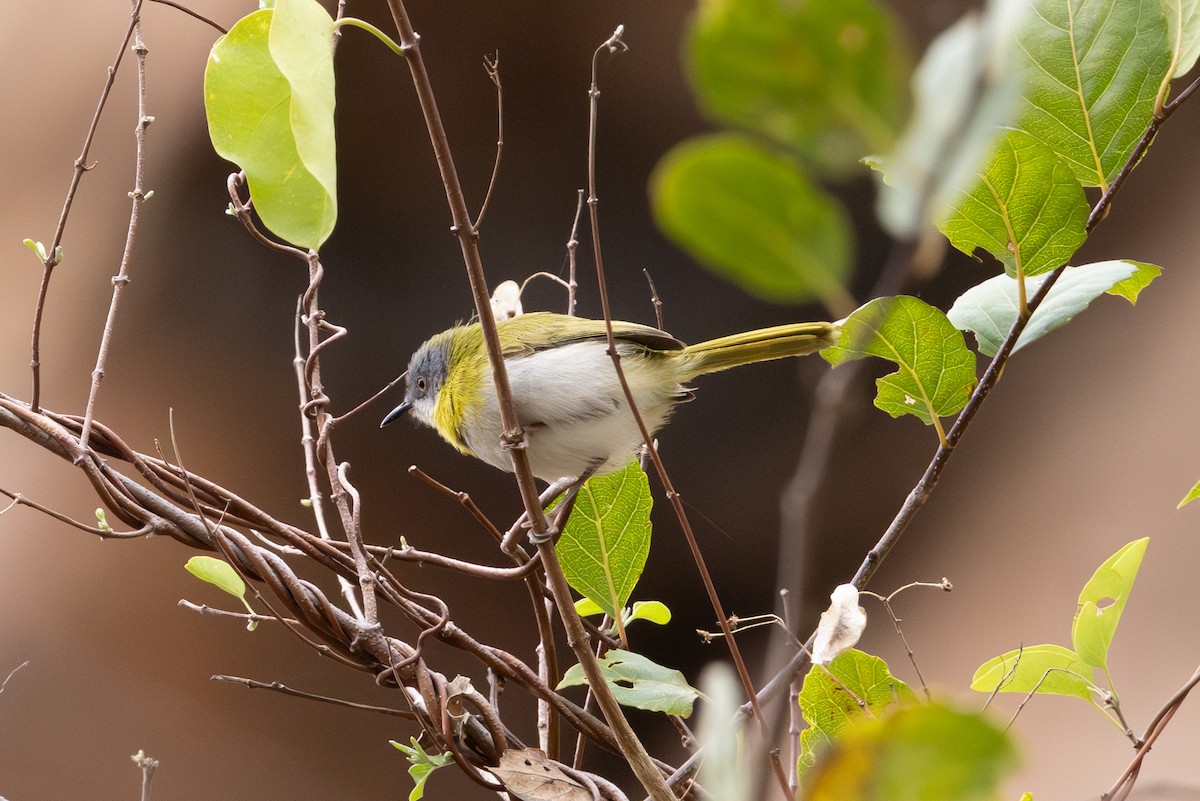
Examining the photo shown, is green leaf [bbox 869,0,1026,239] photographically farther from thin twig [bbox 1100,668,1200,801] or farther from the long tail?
the long tail

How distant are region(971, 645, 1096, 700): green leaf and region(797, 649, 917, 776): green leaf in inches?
4.3

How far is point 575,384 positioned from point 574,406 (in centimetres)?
4

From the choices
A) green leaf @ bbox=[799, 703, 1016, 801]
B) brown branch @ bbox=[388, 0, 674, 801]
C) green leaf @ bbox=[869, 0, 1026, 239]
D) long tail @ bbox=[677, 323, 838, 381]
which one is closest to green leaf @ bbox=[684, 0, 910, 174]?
green leaf @ bbox=[869, 0, 1026, 239]

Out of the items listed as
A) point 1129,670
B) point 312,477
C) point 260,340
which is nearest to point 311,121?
point 312,477

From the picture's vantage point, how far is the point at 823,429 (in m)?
0.21

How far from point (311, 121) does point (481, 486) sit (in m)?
2.53

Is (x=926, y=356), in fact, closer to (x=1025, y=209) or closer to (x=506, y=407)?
(x=1025, y=209)

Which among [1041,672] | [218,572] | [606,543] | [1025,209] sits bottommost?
[1041,672]

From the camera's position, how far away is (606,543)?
91 cm

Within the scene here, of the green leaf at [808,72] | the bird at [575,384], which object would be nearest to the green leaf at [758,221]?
the green leaf at [808,72]

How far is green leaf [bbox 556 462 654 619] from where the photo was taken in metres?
0.91

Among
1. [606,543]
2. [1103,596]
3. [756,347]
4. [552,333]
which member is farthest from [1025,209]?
[552,333]

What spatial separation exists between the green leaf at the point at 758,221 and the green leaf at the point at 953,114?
1cm

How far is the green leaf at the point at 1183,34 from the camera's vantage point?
0.61 meters
